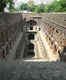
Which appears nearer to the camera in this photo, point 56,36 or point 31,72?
point 31,72

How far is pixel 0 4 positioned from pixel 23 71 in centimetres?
1105

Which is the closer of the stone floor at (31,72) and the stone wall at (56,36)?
the stone floor at (31,72)

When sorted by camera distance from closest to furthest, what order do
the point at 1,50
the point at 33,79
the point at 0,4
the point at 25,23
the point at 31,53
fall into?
1. the point at 33,79
2. the point at 1,50
3. the point at 0,4
4. the point at 31,53
5. the point at 25,23

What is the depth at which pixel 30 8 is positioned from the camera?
46.1m

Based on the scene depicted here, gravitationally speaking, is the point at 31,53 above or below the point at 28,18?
below

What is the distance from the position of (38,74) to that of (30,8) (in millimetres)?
46741

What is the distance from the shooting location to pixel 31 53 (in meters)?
12.7

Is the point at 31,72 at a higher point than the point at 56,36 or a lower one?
higher

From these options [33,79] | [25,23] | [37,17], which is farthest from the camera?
[25,23]

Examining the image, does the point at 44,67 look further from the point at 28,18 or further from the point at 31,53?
the point at 28,18

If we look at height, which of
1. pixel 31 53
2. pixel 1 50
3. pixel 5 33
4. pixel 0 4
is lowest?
pixel 31 53

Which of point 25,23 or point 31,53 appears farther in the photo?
point 25,23

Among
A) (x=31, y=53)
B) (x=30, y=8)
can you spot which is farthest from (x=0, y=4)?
(x=30, y=8)

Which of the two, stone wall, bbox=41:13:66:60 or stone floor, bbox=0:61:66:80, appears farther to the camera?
stone wall, bbox=41:13:66:60
